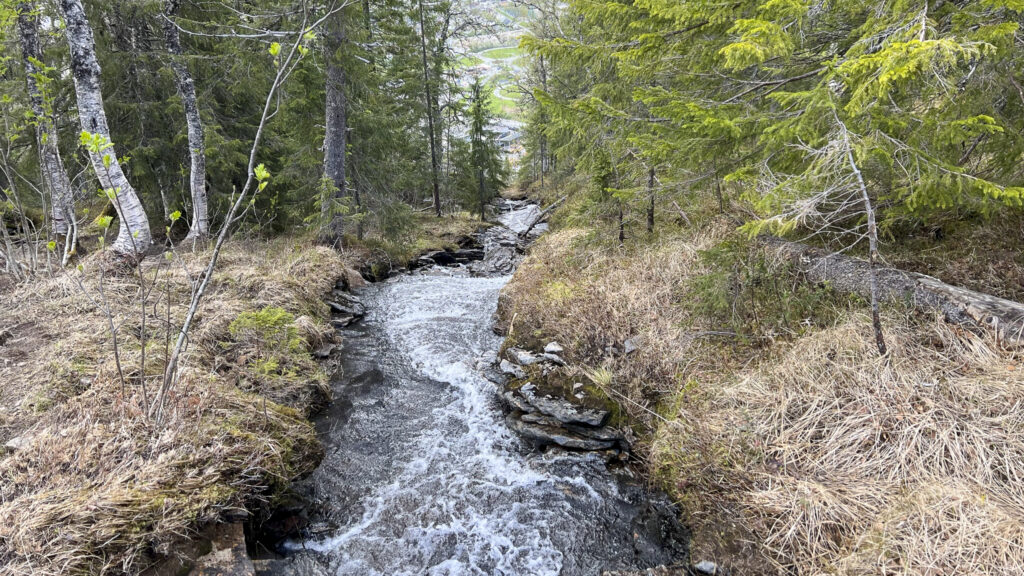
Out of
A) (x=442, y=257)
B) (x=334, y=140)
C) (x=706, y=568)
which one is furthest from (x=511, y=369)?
(x=442, y=257)

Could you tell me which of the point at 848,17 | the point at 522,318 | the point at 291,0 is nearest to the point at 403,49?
the point at 291,0

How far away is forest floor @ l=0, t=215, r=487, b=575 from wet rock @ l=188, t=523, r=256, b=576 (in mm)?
159

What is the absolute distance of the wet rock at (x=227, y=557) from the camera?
9.93ft

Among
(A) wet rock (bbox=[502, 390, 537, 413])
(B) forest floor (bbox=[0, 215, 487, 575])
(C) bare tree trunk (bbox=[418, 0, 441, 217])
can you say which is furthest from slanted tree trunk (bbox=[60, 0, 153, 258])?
(C) bare tree trunk (bbox=[418, 0, 441, 217])

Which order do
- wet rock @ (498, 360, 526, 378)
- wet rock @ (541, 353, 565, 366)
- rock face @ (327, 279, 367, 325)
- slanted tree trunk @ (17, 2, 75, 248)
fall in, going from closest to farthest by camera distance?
wet rock @ (541, 353, 565, 366) → wet rock @ (498, 360, 526, 378) → slanted tree trunk @ (17, 2, 75, 248) → rock face @ (327, 279, 367, 325)

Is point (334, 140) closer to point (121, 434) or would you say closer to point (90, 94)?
Result: point (90, 94)

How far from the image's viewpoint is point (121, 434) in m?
3.42

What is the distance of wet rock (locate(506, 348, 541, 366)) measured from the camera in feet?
20.9

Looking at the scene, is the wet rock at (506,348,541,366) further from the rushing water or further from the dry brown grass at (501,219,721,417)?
the rushing water

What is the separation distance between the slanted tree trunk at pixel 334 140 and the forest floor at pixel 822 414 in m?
8.95

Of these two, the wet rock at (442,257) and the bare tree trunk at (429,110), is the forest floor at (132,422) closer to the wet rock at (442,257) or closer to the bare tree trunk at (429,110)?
the wet rock at (442,257)

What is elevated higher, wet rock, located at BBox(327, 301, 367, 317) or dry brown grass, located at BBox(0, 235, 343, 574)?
dry brown grass, located at BBox(0, 235, 343, 574)

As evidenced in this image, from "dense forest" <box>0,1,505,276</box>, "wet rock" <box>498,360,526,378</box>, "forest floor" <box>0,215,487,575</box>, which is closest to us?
"forest floor" <box>0,215,487,575</box>

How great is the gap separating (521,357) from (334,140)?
9505 mm
